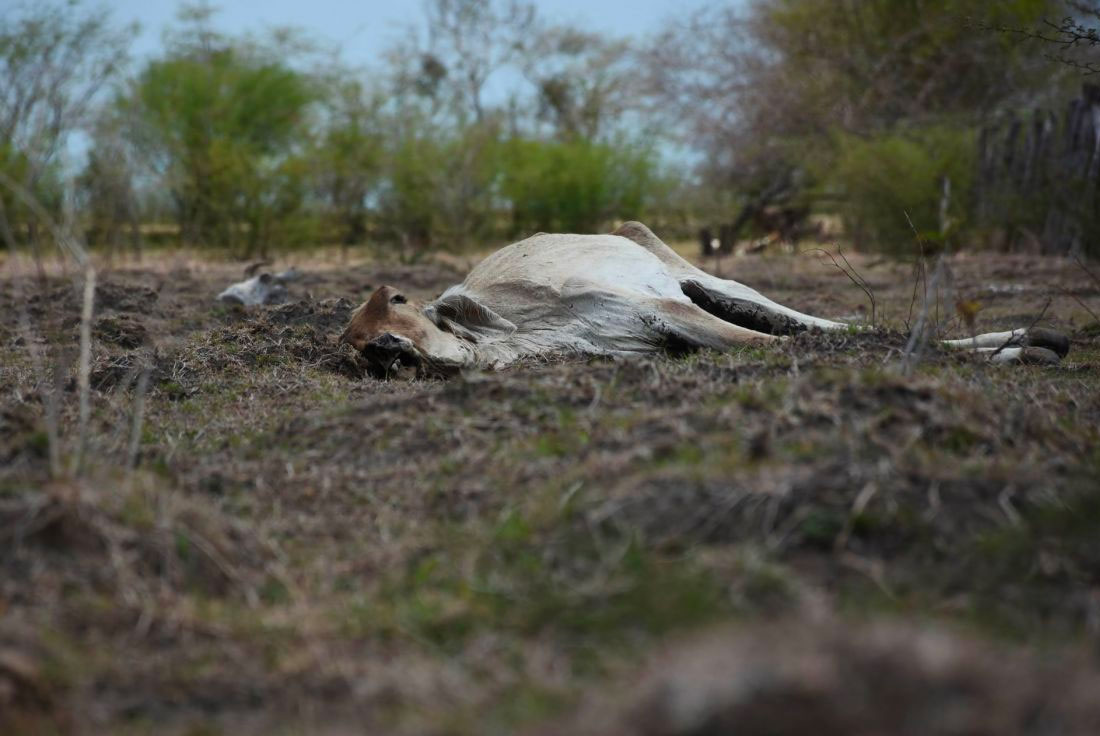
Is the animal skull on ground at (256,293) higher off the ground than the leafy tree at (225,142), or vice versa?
the leafy tree at (225,142)

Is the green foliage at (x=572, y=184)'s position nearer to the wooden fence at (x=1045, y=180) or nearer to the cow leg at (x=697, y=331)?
the wooden fence at (x=1045, y=180)

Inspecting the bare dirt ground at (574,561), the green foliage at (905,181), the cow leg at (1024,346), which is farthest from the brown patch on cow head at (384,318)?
the green foliage at (905,181)

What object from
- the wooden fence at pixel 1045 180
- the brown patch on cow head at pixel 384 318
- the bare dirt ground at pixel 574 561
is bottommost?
the bare dirt ground at pixel 574 561

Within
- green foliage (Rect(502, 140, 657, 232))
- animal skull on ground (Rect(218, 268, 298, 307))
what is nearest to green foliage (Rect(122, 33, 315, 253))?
green foliage (Rect(502, 140, 657, 232))

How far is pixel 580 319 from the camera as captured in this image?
584 cm

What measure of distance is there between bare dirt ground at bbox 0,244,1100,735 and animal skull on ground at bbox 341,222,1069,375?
1.02 m

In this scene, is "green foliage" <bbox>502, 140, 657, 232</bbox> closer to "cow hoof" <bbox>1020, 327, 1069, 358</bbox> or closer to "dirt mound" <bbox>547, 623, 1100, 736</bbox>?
"cow hoof" <bbox>1020, 327, 1069, 358</bbox>

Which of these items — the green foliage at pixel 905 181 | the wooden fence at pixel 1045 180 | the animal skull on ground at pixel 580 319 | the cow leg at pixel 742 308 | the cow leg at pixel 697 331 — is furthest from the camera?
the green foliage at pixel 905 181

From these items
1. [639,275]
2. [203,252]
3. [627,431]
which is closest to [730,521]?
[627,431]

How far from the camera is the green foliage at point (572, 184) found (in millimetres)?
18484

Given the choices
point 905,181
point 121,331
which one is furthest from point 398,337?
point 905,181

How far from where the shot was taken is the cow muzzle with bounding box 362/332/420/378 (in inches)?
216

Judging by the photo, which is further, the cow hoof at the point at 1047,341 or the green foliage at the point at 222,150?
the green foliage at the point at 222,150

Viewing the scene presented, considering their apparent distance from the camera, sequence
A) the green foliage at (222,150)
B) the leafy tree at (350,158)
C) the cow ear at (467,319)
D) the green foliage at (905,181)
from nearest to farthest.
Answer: the cow ear at (467,319), the green foliage at (905,181), the green foliage at (222,150), the leafy tree at (350,158)
